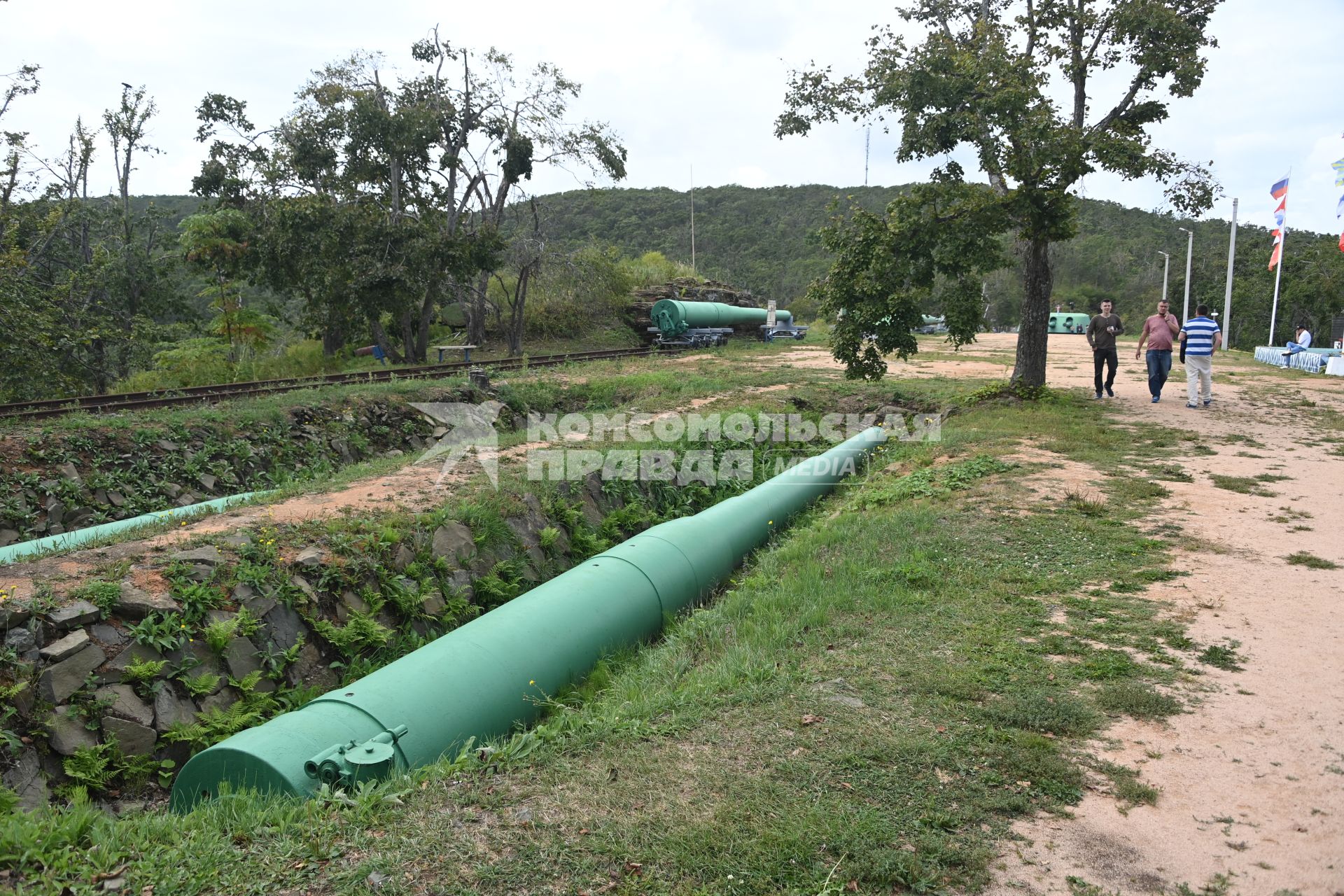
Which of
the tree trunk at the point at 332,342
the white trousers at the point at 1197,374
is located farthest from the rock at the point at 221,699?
the tree trunk at the point at 332,342

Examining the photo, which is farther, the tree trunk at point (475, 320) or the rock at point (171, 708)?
the tree trunk at point (475, 320)

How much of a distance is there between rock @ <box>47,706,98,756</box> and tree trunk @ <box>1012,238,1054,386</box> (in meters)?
12.9

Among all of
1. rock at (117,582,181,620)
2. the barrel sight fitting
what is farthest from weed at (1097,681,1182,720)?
rock at (117,582,181,620)

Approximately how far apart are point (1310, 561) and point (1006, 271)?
62411 millimetres

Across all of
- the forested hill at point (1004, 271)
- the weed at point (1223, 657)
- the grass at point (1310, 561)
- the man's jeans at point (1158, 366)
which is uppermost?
the forested hill at point (1004, 271)

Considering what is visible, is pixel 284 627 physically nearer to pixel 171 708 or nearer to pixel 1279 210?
pixel 171 708

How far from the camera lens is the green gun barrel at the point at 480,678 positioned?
13.5 ft

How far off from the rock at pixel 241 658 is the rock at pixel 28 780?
1197 millimetres

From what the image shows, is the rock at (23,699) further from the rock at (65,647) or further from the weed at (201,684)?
the weed at (201,684)

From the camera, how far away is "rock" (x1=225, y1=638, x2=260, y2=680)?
5.77m

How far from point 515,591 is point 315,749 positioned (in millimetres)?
3807

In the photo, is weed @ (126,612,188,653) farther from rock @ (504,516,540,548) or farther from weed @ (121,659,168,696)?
rock @ (504,516,540,548)

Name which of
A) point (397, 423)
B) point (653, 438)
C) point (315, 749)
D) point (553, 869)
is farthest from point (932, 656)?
point (397, 423)

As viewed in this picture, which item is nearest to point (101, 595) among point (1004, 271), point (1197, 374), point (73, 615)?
point (73, 615)
